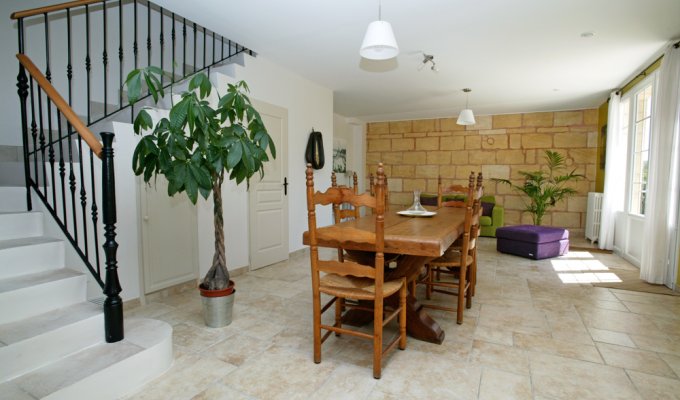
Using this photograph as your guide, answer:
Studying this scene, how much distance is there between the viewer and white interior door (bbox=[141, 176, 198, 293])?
3092 millimetres

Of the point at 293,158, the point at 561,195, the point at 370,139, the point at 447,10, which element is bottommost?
the point at 561,195

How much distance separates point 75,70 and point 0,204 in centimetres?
205

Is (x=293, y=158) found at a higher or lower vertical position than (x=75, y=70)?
lower

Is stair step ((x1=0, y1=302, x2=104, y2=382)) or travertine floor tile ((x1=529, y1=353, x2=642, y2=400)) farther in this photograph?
travertine floor tile ((x1=529, y1=353, x2=642, y2=400))

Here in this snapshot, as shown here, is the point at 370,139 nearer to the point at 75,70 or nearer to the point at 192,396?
the point at 75,70

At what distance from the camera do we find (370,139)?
8.62 meters

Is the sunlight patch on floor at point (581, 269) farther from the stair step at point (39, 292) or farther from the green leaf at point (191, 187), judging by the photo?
the stair step at point (39, 292)

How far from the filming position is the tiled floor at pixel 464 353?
6.07ft

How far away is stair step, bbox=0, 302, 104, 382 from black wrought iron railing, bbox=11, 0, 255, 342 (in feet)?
0.32

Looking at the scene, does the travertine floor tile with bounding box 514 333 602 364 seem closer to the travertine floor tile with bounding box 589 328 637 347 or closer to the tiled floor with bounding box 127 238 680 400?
the tiled floor with bounding box 127 238 680 400

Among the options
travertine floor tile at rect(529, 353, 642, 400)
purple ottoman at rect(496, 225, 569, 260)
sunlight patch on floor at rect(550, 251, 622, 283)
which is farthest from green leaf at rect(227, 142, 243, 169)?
purple ottoman at rect(496, 225, 569, 260)

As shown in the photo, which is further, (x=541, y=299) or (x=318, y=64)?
(x=318, y=64)

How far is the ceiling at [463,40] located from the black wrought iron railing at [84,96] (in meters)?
0.63

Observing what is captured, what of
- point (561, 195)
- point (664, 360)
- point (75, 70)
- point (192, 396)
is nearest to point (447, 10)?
point (664, 360)
